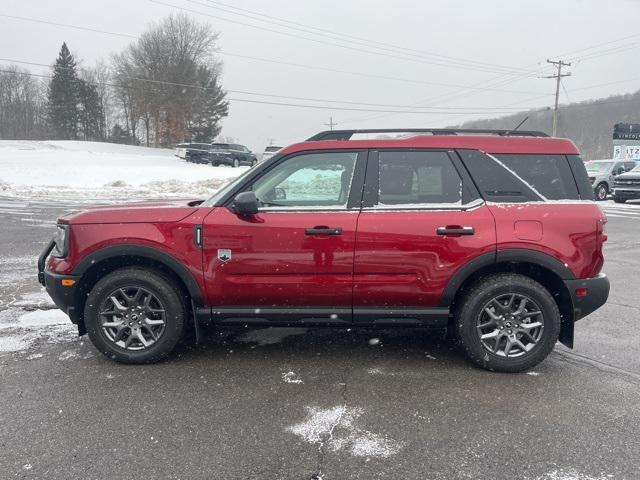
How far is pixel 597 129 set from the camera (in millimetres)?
80875

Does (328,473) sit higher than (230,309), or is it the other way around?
(230,309)

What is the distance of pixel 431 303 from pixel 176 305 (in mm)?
1963

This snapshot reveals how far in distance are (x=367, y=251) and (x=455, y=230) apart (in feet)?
2.20

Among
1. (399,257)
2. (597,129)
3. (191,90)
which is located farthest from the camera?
(597,129)

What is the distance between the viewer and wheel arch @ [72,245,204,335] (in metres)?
3.87

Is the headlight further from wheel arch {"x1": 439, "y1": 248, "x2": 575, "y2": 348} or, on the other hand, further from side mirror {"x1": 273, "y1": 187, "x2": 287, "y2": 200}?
wheel arch {"x1": 439, "y1": 248, "x2": 575, "y2": 348}

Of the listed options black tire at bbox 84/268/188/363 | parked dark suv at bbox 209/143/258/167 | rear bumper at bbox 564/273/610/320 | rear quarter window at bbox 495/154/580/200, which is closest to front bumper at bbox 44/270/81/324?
black tire at bbox 84/268/188/363

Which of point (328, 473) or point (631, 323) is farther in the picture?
point (631, 323)

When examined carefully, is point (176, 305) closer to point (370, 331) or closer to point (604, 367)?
point (370, 331)

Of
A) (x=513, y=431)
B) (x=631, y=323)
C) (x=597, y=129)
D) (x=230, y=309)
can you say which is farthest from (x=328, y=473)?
(x=597, y=129)

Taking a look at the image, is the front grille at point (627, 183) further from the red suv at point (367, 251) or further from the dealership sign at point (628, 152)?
the red suv at point (367, 251)

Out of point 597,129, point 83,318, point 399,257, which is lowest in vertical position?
point 83,318

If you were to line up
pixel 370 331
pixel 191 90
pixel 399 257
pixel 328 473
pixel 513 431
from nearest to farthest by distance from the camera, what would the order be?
pixel 328 473 → pixel 513 431 → pixel 399 257 → pixel 370 331 → pixel 191 90

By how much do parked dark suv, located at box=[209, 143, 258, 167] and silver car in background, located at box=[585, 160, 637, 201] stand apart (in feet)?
77.7
